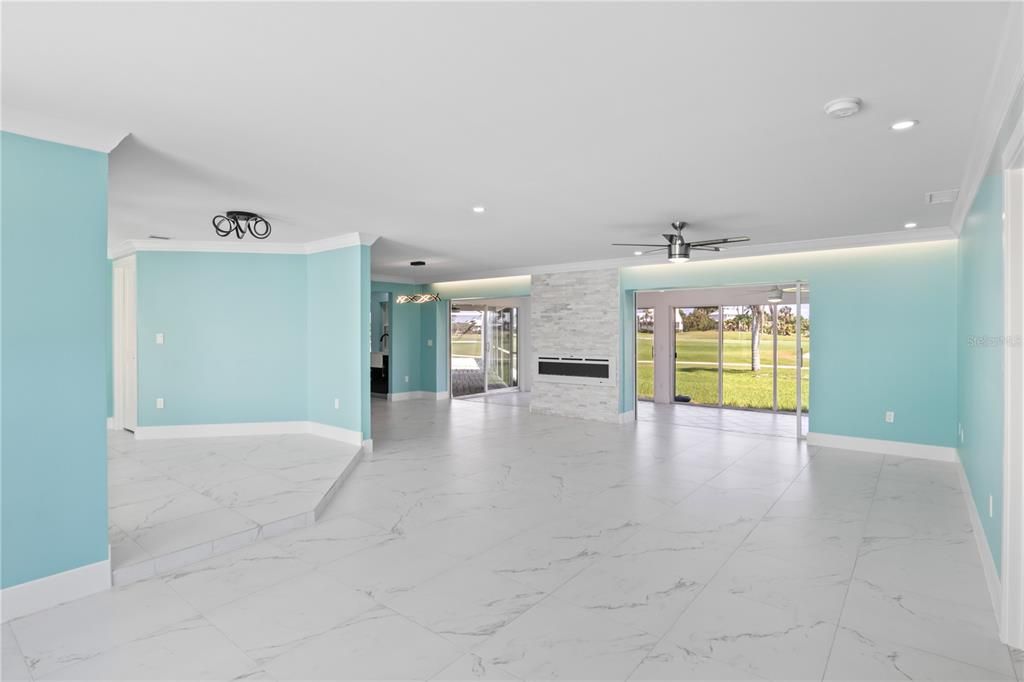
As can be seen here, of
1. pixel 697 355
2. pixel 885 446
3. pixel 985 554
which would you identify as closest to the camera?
pixel 985 554

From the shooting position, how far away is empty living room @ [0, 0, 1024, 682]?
214 centimetres

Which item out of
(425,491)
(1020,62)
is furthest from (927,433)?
(425,491)

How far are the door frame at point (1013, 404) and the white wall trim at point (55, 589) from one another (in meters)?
4.49

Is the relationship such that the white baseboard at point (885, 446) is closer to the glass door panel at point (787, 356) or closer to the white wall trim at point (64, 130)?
the glass door panel at point (787, 356)

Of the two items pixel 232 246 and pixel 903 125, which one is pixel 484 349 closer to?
pixel 232 246

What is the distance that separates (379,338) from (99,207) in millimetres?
8495

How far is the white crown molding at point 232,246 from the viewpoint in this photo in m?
6.44

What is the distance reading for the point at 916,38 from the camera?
2.02 m

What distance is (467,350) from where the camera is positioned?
1216 centimetres

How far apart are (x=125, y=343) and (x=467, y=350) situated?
6.54 m

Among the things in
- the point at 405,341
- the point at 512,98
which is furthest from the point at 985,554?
the point at 405,341

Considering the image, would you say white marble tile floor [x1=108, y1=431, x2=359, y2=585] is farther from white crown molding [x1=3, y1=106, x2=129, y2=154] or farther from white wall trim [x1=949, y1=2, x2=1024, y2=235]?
white wall trim [x1=949, y1=2, x2=1024, y2=235]

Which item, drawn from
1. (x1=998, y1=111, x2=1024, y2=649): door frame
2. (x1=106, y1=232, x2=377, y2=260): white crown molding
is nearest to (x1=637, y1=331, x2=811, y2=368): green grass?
(x1=106, y1=232, x2=377, y2=260): white crown molding

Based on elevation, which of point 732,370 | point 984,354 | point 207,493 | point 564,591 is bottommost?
point 564,591
